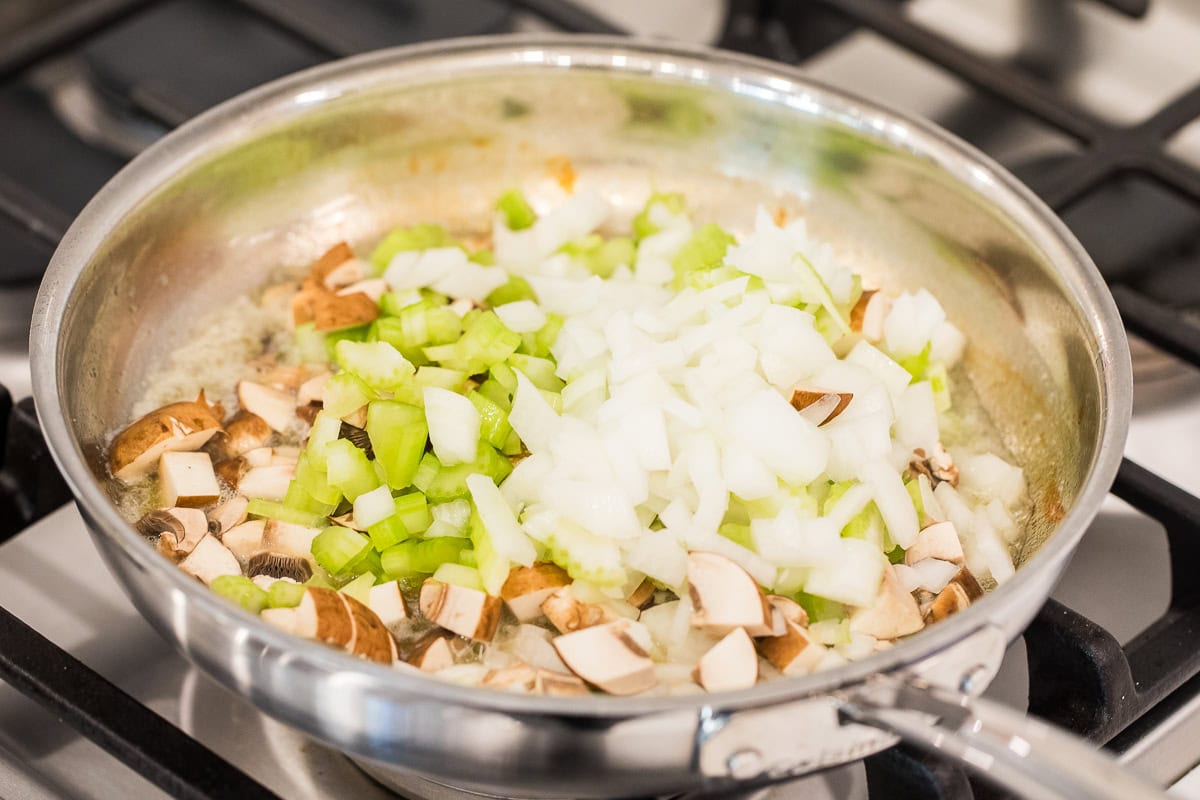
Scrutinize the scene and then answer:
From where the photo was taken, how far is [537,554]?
68cm

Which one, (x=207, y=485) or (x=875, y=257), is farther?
(x=875, y=257)

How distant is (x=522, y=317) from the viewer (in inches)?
31.6

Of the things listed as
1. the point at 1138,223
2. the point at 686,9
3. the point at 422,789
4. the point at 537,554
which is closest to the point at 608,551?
the point at 537,554

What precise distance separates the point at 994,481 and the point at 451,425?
34cm

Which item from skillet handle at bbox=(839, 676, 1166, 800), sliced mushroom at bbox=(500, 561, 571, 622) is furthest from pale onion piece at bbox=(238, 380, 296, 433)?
skillet handle at bbox=(839, 676, 1166, 800)

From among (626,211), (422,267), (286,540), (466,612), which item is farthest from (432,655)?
(626,211)

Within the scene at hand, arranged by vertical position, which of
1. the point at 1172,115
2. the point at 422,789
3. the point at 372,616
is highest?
the point at 1172,115

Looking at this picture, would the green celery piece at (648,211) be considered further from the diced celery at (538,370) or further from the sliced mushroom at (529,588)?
the sliced mushroom at (529,588)

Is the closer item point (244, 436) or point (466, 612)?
point (466, 612)

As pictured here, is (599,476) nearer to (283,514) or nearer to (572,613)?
(572,613)

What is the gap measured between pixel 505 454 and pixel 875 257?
344mm

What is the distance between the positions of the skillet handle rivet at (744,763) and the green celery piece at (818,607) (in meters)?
0.16

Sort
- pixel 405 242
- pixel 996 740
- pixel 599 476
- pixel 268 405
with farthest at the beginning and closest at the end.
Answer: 1. pixel 405 242
2. pixel 268 405
3. pixel 599 476
4. pixel 996 740

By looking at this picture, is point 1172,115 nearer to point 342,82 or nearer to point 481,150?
point 481,150
